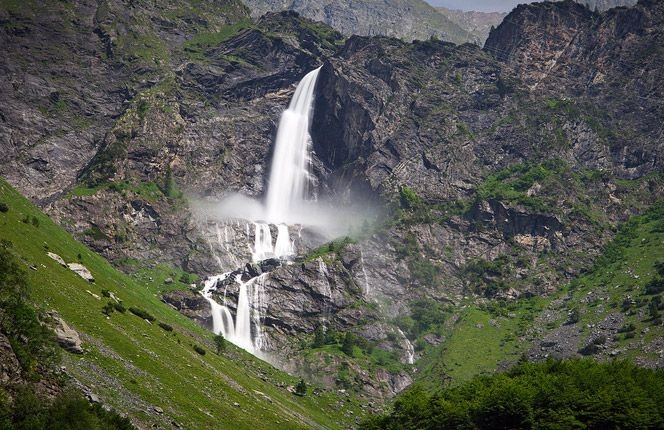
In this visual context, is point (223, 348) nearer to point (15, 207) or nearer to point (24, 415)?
point (15, 207)

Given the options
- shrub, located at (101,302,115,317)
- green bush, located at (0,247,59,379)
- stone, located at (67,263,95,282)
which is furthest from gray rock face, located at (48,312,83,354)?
stone, located at (67,263,95,282)

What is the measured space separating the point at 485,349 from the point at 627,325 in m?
39.4

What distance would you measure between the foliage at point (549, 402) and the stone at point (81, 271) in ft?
194

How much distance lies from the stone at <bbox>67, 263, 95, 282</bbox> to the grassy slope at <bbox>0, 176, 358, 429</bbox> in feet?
6.13

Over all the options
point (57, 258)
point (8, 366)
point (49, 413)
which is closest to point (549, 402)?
point (49, 413)

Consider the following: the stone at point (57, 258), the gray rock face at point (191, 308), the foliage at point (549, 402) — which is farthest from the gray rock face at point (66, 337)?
the gray rock face at point (191, 308)

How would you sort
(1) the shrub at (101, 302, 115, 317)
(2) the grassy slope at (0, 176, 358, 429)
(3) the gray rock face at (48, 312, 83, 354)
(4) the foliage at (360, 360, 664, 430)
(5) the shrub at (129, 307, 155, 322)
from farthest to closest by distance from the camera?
(5) the shrub at (129, 307, 155, 322)
(1) the shrub at (101, 302, 115, 317)
(4) the foliage at (360, 360, 664, 430)
(2) the grassy slope at (0, 176, 358, 429)
(3) the gray rock face at (48, 312, 83, 354)

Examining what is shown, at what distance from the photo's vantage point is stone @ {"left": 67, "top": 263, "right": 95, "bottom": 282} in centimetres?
12759

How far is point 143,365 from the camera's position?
9394 cm

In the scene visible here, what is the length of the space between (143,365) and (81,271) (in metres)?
42.6

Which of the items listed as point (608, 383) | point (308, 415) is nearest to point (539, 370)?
point (608, 383)

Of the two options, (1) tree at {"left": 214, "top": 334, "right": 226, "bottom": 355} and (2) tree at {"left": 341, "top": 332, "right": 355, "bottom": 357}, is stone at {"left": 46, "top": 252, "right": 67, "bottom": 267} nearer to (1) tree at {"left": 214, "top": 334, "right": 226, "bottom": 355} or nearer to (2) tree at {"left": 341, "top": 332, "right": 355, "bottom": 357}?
(1) tree at {"left": 214, "top": 334, "right": 226, "bottom": 355}

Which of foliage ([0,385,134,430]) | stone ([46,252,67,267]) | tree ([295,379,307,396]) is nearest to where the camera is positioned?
foliage ([0,385,134,430])

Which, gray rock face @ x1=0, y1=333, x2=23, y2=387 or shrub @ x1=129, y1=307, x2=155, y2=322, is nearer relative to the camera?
gray rock face @ x1=0, y1=333, x2=23, y2=387
